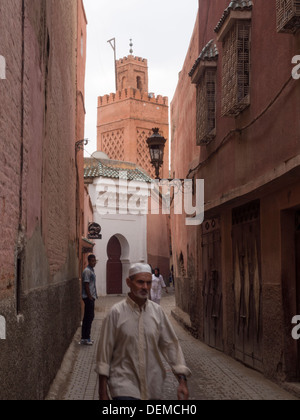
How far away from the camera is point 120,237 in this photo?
30.4m

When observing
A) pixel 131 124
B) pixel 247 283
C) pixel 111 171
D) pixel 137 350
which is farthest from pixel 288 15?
pixel 131 124

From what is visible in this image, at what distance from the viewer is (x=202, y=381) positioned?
7746 millimetres

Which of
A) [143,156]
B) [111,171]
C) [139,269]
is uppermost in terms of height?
[143,156]

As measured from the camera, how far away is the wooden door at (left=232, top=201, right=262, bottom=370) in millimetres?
8395

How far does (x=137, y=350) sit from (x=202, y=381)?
4261 millimetres

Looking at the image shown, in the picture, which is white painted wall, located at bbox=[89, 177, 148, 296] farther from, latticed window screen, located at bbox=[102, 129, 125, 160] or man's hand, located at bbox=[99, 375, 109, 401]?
man's hand, located at bbox=[99, 375, 109, 401]

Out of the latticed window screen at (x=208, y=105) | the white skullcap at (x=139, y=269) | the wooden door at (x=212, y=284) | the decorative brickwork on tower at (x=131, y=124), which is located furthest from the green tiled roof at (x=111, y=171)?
the white skullcap at (x=139, y=269)

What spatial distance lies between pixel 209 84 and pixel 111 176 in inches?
732

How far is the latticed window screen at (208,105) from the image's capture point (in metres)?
10.8

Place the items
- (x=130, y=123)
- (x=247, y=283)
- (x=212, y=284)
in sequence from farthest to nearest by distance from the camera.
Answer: (x=130, y=123), (x=212, y=284), (x=247, y=283)

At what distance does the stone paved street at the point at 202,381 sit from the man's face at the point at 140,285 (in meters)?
3.16

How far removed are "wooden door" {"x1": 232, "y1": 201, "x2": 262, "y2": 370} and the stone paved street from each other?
0.97ft

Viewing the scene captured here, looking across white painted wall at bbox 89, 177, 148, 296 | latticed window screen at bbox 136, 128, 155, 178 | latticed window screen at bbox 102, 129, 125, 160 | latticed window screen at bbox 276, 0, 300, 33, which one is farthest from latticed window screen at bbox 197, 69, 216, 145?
latticed window screen at bbox 102, 129, 125, 160

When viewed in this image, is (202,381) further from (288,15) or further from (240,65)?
(288,15)
